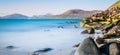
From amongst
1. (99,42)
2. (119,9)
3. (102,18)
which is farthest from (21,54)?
(119,9)

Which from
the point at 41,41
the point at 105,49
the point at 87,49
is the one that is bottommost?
the point at 41,41

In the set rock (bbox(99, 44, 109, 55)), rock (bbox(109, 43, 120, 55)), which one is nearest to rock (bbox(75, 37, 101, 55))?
rock (bbox(109, 43, 120, 55))

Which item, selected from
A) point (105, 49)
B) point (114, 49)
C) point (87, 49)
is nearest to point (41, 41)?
point (105, 49)

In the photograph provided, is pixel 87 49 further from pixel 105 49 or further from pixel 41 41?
pixel 41 41

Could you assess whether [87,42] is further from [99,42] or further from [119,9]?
[119,9]

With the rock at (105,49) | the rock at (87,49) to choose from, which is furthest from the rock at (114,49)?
the rock at (87,49)

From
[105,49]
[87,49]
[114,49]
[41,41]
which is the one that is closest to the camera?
[87,49]

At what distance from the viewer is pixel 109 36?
1388cm

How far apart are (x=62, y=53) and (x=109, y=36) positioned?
3.35 metres

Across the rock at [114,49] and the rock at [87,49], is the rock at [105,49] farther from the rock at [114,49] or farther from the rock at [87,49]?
the rock at [87,49]

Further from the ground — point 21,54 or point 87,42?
point 87,42

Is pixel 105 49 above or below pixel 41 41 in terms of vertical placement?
above

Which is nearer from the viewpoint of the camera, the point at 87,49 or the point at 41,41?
the point at 87,49

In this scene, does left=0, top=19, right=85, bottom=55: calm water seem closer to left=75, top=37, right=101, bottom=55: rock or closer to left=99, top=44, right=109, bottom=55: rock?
left=99, top=44, right=109, bottom=55: rock
